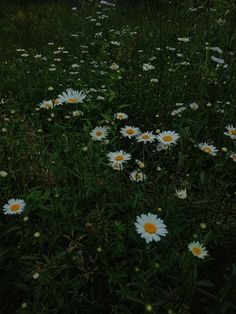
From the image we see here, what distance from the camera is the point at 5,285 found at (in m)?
1.71

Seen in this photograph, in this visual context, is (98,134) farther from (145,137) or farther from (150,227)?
(150,227)

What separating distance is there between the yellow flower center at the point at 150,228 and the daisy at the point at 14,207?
1.96 ft

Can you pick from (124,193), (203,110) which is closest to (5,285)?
(124,193)

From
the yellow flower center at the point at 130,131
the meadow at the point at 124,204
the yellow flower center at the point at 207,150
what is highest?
the yellow flower center at the point at 130,131

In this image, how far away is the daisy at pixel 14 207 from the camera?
1.75m

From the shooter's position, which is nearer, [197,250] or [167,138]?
[197,250]

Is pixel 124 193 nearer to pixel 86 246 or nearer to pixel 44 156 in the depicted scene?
pixel 86 246

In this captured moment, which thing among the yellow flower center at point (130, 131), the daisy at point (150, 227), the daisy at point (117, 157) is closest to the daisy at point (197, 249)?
the daisy at point (150, 227)

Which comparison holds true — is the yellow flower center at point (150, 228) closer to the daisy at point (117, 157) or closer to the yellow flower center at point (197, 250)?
the yellow flower center at point (197, 250)

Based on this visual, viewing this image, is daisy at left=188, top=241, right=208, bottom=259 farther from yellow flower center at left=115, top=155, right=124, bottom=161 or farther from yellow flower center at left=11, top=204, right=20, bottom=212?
yellow flower center at left=11, top=204, right=20, bottom=212

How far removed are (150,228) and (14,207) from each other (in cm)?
66

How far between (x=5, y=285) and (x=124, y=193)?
0.72 m

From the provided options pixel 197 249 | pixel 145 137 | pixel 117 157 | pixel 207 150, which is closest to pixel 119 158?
pixel 117 157

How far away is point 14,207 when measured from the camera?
70.5 inches
